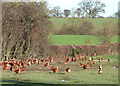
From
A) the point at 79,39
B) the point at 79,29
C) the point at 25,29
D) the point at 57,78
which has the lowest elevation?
the point at 57,78

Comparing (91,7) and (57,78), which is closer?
(57,78)

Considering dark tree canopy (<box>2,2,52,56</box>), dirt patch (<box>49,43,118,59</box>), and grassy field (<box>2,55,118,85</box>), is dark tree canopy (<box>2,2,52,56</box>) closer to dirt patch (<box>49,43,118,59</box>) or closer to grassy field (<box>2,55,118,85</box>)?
dirt patch (<box>49,43,118,59</box>)

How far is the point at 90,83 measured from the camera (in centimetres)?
865

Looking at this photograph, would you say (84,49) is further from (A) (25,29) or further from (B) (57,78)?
(B) (57,78)

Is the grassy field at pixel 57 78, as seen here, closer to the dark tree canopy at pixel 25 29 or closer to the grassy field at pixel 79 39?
the dark tree canopy at pixel 25 29

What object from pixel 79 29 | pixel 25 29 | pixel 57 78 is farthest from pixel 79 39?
pixel 57 78

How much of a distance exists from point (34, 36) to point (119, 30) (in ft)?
44.4

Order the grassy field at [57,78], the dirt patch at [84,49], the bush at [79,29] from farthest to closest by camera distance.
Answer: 1. the bush at [79,29]
2. the dirt patch at [84,49]
3. the grassy field at [57,78]

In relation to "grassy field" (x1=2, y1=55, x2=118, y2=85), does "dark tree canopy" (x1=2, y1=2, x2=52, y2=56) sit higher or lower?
higher

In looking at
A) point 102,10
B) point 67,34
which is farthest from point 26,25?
point 102,10

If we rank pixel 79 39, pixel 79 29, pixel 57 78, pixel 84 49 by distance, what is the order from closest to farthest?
pixel 57 78 < pixel 84 49 < pixel 79 29 < pixel 79 39

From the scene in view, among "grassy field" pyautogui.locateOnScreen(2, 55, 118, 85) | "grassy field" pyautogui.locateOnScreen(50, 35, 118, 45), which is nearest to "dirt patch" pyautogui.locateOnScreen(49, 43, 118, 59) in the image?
"grassy field" pyautogui.locateOnScreen(50, 35, 118, 45)

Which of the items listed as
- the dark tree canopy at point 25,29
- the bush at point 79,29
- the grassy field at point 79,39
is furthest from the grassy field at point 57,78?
the bush at point 79,29

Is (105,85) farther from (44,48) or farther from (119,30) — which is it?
(119,30)
